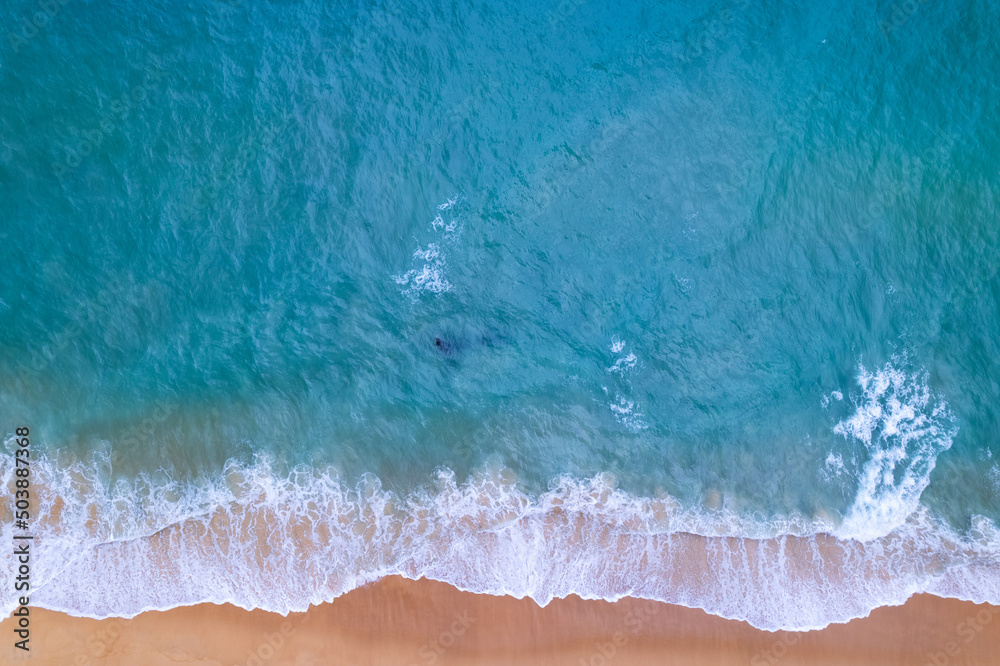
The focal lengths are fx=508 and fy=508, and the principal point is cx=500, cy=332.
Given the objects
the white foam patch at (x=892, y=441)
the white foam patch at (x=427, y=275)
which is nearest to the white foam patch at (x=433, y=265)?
the white foam patch at (x=427, y=275)

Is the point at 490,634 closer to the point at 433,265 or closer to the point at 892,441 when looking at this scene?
the point at 433,265

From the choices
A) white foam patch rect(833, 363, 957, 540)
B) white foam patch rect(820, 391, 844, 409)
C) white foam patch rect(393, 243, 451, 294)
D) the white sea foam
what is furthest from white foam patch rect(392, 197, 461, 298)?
white foam patch rect(833, 363, 957, 540)

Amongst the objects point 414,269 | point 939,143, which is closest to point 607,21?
point 414,269

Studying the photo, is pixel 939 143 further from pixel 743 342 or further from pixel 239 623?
pixel 239 623

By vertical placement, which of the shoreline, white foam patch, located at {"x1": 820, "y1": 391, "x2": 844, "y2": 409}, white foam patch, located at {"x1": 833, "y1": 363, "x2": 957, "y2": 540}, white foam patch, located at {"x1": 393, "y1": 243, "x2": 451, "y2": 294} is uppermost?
white foam patch, located at {"x1": 393, "y1": 243, "x2": 451, "y2": 294}

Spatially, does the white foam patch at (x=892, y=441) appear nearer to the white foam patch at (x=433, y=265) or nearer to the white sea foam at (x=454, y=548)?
the white sea foam at (x=454, y=548)

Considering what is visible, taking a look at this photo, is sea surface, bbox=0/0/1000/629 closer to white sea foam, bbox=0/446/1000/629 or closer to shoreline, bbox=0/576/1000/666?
white sea foam, bbox=0/446/1000/629
